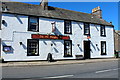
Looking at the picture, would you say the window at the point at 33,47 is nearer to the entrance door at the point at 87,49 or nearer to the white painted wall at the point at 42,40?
the white painted wall at the point at 42,40

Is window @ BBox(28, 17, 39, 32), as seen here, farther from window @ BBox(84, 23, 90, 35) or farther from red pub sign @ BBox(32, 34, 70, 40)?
window @ BBox(84, 23, 90, 35)

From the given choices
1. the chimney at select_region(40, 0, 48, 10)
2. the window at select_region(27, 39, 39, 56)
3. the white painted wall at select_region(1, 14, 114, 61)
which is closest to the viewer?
the white painted wall at select_region(1, 14, 114, 61)

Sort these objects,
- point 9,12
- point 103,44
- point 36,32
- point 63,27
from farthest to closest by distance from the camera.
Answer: point 103,44 < point 63,27 < point 36,32 < point 9,12


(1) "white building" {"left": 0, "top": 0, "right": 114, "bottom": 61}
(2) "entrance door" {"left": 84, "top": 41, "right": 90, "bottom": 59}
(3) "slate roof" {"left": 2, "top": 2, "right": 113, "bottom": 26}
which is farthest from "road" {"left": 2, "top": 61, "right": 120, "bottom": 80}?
(2) "entrance door" {"left": 84, "top": 41, "right": 90, "bottom": 59}

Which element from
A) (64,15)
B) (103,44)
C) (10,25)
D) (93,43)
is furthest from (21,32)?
(103,44)

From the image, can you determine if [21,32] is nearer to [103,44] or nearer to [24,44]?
[24,44]

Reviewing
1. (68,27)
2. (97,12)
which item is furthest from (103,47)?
(68,27)

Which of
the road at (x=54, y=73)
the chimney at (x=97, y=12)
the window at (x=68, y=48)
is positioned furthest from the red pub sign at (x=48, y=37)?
the chimney at (x=97, y=12)

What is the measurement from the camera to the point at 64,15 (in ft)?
60.4

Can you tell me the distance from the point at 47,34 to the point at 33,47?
7.79ft

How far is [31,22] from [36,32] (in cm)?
139

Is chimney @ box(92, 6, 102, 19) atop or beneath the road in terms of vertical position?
atop

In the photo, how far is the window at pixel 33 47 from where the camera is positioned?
49.3 ft

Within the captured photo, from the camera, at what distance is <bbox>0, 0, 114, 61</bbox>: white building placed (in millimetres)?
14320
